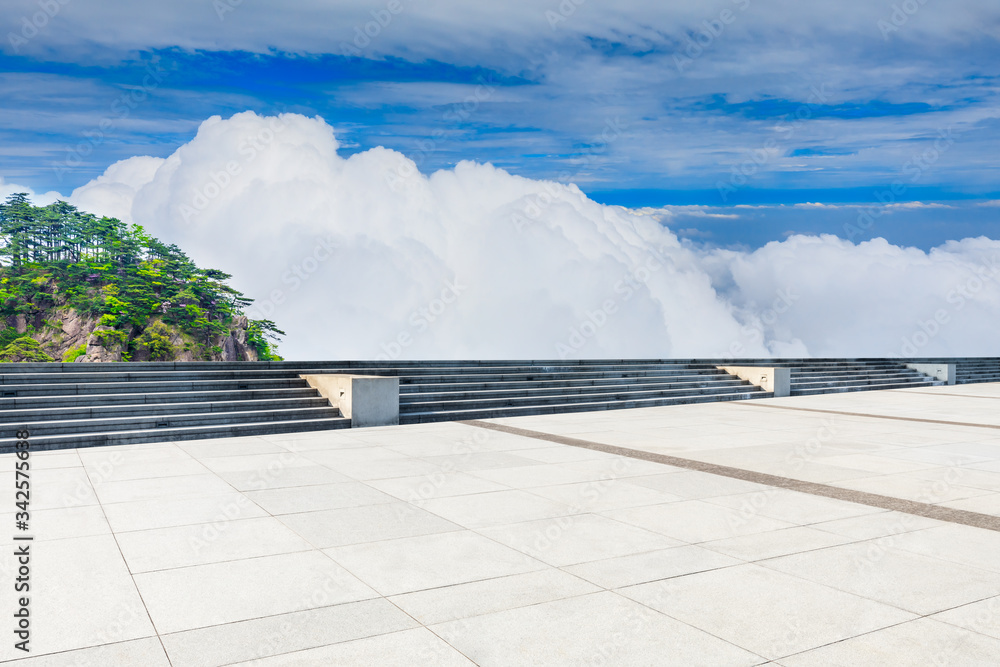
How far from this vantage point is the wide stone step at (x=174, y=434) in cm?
1127

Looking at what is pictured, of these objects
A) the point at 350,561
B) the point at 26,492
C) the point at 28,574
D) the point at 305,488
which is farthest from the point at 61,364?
the point at 350,561

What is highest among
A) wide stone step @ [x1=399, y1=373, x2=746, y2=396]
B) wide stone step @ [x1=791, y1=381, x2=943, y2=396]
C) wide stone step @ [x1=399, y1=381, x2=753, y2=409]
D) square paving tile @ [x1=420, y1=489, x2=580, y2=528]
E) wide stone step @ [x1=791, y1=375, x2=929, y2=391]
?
wide stone step @ [x1=399, y1=373, x2=746, y2=396]

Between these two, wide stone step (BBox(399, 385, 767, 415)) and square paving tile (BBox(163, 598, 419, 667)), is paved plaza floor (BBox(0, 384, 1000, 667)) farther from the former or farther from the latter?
wide stone step (BBox(399, 385, 767, 415))

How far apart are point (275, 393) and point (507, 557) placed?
31.3ft

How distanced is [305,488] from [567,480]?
10.2ft

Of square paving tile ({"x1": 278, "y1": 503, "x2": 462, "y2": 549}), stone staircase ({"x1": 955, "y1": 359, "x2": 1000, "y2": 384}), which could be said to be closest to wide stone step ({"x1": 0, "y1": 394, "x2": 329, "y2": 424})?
square paving tile ({"x1": 278, "y1": 503, "x2": 462, "y2": 549})

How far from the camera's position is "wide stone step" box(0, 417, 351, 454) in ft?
37.0

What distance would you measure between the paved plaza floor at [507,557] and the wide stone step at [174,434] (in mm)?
505

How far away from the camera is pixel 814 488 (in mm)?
8727

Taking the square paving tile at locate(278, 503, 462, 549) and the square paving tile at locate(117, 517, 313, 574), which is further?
the square paving tile at locate(278, 503, 462, 549)

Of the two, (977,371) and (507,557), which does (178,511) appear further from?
(977,371)

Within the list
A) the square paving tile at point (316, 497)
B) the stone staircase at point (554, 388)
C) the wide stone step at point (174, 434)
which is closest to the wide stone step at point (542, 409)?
the stone staircase at point (554, 388)

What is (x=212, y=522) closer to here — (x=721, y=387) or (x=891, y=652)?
(x=891, y=652)

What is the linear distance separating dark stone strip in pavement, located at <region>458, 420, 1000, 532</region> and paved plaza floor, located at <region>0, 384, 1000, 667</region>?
5cm
